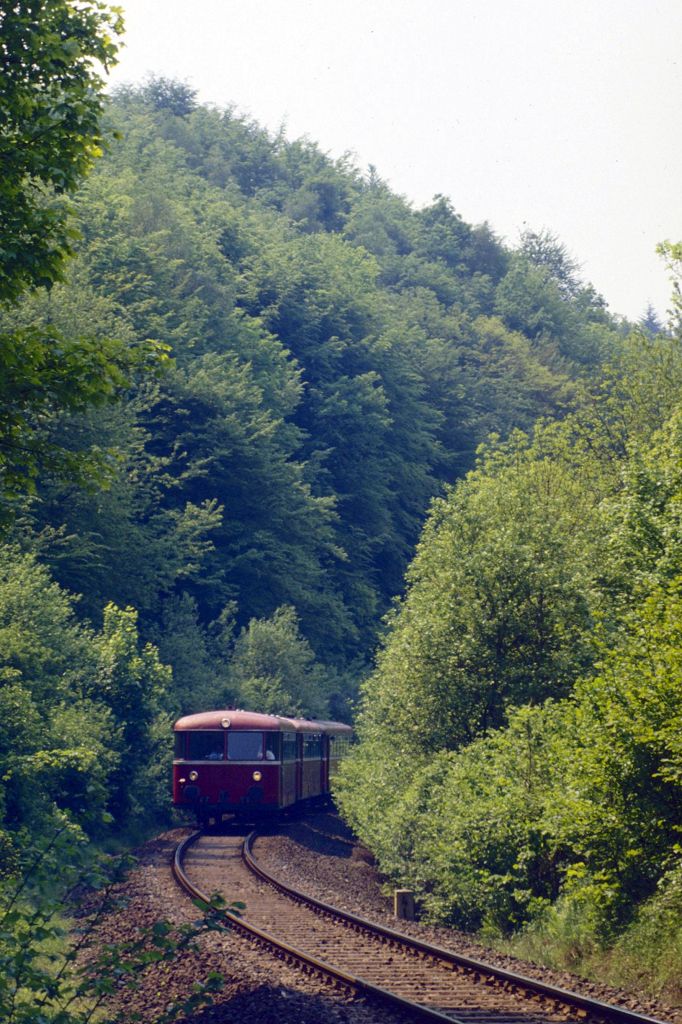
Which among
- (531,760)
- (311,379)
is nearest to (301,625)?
(311,379)

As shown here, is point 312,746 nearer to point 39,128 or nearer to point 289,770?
point 289,770

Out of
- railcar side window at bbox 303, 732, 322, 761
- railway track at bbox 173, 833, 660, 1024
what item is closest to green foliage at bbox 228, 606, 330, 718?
railcar side window at bbox 303, 732, 322, 761

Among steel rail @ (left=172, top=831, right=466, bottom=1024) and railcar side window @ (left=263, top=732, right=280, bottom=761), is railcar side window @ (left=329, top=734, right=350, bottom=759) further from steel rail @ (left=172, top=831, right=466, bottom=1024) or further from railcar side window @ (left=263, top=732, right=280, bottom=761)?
steel rail @ (left=172, top=831, right=466, bottom=1024)

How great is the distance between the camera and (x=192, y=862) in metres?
23.8

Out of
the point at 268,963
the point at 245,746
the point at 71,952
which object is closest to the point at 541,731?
the point at 268,963

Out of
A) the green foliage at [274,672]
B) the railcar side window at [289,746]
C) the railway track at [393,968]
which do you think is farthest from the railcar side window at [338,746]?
the railway track at [393,968]

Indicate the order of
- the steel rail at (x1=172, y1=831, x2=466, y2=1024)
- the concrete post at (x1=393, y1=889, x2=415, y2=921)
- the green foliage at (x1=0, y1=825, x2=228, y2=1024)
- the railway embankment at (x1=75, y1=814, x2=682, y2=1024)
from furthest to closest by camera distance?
1. the concrete post at (x1=393, y1=889, x2=415, y2=921)
2. the railway embankment at (x1=75, y1=814, x2=682, y2=1024)
3. the steel rail at (x1=172, y1=831, x2=466, y2=1024)
4. the green foliage at (x1=0, y1=825, x2=228, y2=1024)

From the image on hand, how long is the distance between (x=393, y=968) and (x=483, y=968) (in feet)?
3.50

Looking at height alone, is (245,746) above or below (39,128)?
below

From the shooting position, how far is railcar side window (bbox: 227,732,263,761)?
28.6 meters

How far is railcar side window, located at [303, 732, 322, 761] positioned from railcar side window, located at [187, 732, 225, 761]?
4860 mm

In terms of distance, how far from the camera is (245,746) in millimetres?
28750

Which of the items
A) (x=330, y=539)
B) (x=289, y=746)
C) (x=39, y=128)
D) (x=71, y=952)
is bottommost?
(x=289, y=746)

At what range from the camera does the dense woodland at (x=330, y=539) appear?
1344 cm
